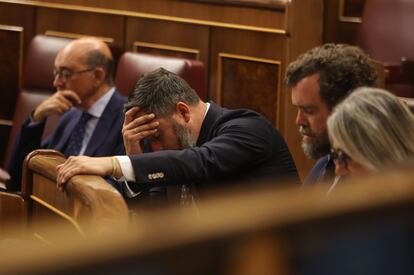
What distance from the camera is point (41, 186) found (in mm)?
1676

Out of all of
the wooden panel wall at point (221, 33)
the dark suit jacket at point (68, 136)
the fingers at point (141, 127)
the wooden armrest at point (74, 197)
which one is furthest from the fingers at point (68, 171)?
the wooden panel wall at point (221, 33)

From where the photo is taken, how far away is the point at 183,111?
1.77 meters

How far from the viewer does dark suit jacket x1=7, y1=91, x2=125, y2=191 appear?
2389 millimetres

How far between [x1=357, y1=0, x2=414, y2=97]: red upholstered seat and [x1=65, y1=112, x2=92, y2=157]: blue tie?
2.58 feet

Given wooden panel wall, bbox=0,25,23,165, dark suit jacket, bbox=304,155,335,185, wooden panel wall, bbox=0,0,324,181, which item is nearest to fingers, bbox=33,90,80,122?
wooden panel wall, bbox=0,0,324,181

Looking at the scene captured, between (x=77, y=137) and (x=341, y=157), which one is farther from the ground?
(x=341, y=157)

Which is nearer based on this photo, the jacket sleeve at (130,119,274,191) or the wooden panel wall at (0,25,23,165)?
the jacket sleeve at (130,119,274,191)

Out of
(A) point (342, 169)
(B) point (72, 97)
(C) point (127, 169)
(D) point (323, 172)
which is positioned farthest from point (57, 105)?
(A) point (342, 169)

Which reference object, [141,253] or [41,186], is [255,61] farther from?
[141,253]

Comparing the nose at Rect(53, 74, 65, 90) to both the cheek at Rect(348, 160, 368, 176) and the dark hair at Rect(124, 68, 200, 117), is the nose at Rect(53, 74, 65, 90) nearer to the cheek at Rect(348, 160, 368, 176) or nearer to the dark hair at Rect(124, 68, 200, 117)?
the dark hair at Rect(124, 68, 200, 117)

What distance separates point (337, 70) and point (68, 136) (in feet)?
3.68

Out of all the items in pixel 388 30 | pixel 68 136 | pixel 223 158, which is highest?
pixel 388 30

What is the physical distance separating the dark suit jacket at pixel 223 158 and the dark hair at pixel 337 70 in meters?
0.13

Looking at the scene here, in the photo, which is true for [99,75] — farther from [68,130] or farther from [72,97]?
[68,130]
